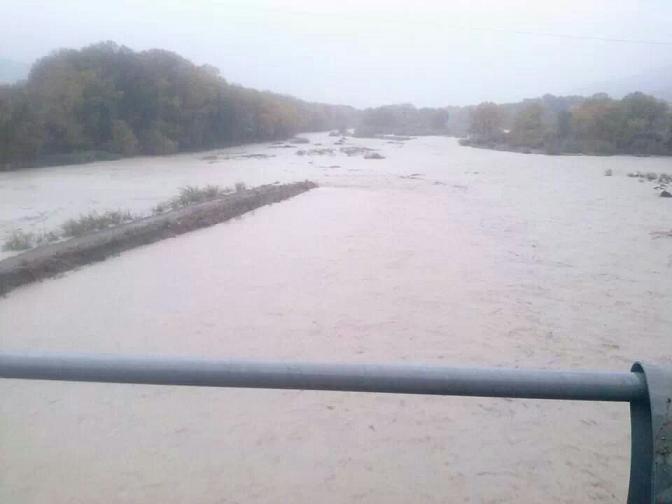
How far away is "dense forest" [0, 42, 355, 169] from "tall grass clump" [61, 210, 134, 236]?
8.35 meters

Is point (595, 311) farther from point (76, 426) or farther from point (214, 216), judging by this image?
point (214, 216)

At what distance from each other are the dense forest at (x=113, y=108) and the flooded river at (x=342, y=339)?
4.93m

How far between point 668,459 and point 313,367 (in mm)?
752

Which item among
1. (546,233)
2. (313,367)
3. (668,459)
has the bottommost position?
(546,233)

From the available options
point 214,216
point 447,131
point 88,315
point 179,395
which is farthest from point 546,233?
point 447,131

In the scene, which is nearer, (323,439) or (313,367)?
(313,367)

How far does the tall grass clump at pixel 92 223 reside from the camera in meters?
14.9

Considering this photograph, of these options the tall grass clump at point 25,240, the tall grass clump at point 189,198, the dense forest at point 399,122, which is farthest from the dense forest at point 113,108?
the dense forest at point 399,122

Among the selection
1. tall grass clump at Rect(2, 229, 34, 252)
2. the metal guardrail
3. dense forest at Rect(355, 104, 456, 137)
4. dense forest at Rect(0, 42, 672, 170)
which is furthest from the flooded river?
dense forest at Rect(355, 104, 456, 137)

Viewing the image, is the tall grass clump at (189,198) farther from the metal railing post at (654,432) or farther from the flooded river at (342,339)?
the metal railing post at (654,432)

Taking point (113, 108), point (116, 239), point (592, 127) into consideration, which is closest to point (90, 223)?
point (116, 239)

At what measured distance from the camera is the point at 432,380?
1477 mm

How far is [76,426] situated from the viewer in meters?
5.68

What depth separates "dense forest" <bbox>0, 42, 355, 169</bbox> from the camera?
958 inches
